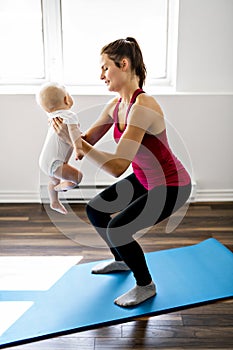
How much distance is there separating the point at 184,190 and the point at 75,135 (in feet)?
1.96

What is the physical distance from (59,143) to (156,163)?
0.46 metres

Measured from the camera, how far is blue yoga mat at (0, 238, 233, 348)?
1.82m

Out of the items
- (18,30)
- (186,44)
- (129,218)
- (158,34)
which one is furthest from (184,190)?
(18,30)

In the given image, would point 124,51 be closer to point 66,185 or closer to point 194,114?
point 66,185

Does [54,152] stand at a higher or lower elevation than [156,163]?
higher

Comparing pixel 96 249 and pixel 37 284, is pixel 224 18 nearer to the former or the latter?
pixel 96 249

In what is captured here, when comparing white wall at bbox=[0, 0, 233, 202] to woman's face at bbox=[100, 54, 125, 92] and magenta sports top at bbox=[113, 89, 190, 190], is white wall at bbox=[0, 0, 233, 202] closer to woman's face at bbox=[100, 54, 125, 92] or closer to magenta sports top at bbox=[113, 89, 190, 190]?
magenta sports top at bbox=[113, 89, 190, 190]

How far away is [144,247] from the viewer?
8.39ft

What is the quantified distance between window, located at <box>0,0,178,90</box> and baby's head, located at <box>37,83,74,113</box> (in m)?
1.63

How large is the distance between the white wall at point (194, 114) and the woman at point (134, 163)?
0.84m

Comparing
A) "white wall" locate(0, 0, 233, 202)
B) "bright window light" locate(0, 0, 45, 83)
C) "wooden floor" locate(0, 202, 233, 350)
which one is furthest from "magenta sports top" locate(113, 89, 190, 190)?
"bright window light" locate(0, 0, 45, 83)

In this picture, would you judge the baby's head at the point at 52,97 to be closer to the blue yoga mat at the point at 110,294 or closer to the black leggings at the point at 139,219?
the black leggings at the point at 139,219

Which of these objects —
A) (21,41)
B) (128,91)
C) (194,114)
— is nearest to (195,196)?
(194,114)

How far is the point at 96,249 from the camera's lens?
99.9 inches
